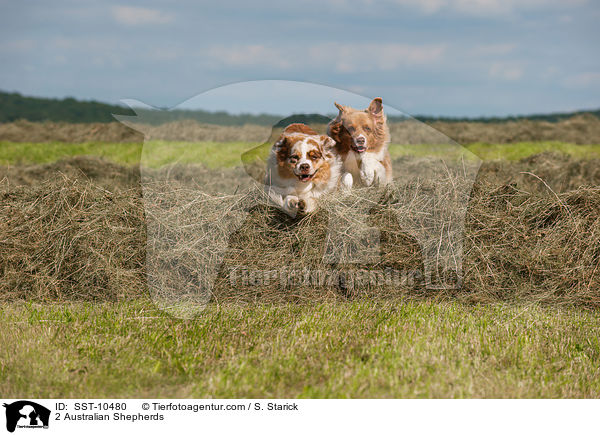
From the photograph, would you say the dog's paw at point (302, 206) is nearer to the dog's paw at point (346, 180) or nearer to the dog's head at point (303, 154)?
the dog's head at point (303, 154)

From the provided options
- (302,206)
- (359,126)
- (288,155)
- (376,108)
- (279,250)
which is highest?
(376,108)

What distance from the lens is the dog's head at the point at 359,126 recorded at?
557cm

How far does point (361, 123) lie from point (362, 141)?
0.59ft

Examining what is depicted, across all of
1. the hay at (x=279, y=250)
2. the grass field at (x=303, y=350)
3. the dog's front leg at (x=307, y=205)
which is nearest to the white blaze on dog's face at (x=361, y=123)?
the hay at (x=279, y=250)

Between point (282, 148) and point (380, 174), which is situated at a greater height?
point (282, 148)

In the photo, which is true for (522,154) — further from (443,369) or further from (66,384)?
(66,384)

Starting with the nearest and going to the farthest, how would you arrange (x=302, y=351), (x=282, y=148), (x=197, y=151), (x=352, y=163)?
(x=302, y=351) → (x=282, y=148) → (x=352, y=163) → (x=197, y=151)

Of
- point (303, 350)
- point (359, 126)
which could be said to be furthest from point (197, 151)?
→ point (303, 350)

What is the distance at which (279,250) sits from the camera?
5.54m

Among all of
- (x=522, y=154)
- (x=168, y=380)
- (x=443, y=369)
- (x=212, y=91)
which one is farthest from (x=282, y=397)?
(x=522, y=154)

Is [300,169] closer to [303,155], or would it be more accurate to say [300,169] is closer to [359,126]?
[303,155]

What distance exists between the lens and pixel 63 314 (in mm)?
4996
